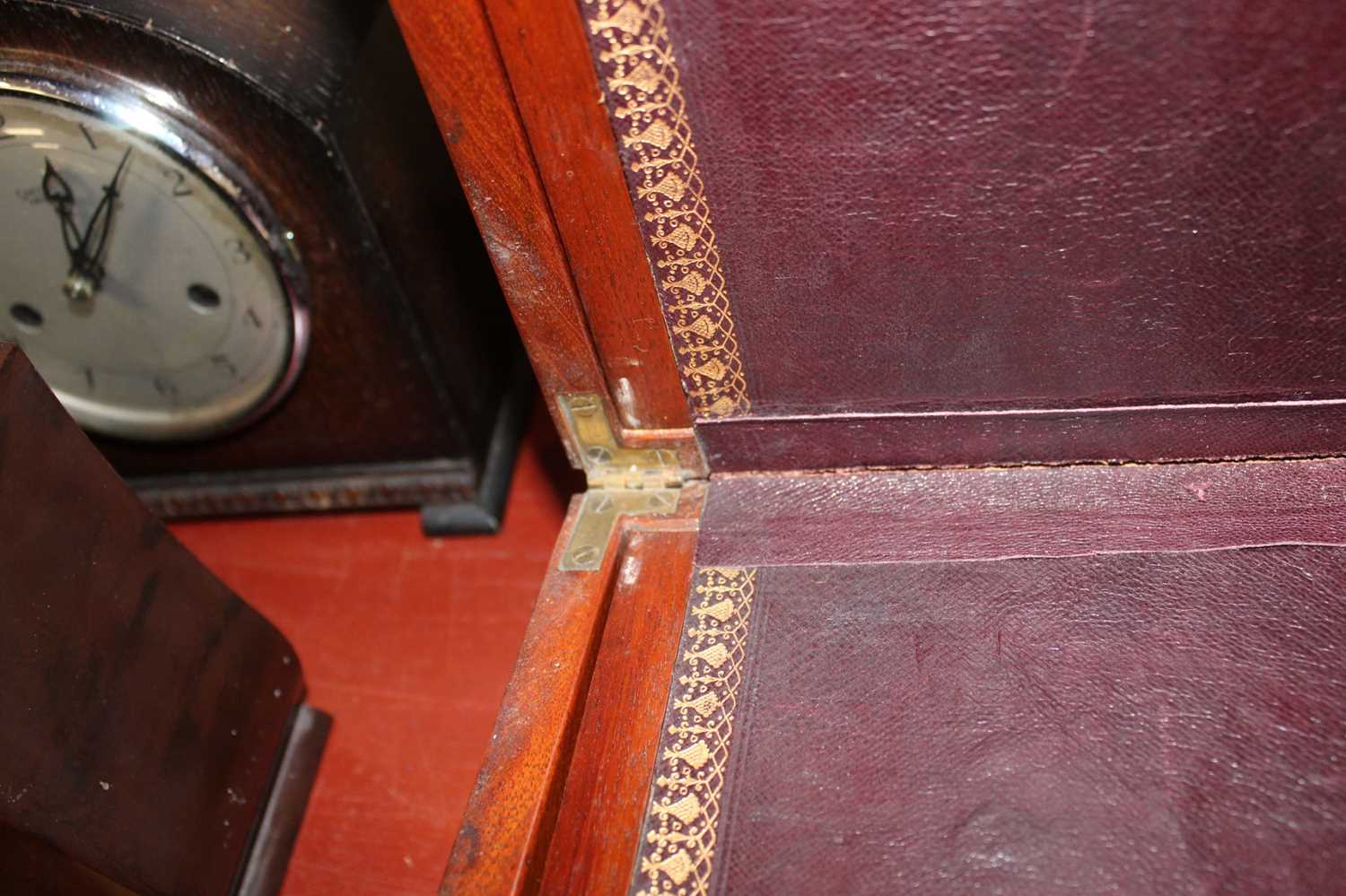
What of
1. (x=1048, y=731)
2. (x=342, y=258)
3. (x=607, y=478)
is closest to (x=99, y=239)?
(x=342, y=258)

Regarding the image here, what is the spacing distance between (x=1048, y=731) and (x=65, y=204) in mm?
1202

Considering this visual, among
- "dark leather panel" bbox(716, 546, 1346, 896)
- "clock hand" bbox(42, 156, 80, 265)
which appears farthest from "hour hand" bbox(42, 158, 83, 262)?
"dark leather panel" bbox(716, 546, 1346, 896)

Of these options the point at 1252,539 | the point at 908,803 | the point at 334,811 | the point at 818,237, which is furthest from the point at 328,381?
the point at 1252,539

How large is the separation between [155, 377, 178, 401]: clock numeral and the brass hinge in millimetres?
716

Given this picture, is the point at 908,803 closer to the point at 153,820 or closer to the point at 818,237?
the point at 818,237

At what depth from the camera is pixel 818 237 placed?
0.93 meters

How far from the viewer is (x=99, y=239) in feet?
4.67

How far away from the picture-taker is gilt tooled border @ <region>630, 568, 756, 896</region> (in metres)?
0.87

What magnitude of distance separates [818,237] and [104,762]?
82 centimetres

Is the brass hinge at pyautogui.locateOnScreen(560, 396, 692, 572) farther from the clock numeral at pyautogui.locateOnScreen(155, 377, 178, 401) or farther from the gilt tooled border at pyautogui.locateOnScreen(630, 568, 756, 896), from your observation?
the clock numeral at pyautogui.locateOnScreen(155, 377, 178, 401)

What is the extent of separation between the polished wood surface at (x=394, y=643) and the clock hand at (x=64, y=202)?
0.54 metres

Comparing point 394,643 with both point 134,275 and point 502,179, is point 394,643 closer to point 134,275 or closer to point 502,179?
point 134,275

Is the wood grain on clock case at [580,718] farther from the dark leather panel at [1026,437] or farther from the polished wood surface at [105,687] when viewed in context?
the polished wood surface at [105,687]

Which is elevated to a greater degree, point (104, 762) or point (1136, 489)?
point (104, 762)
